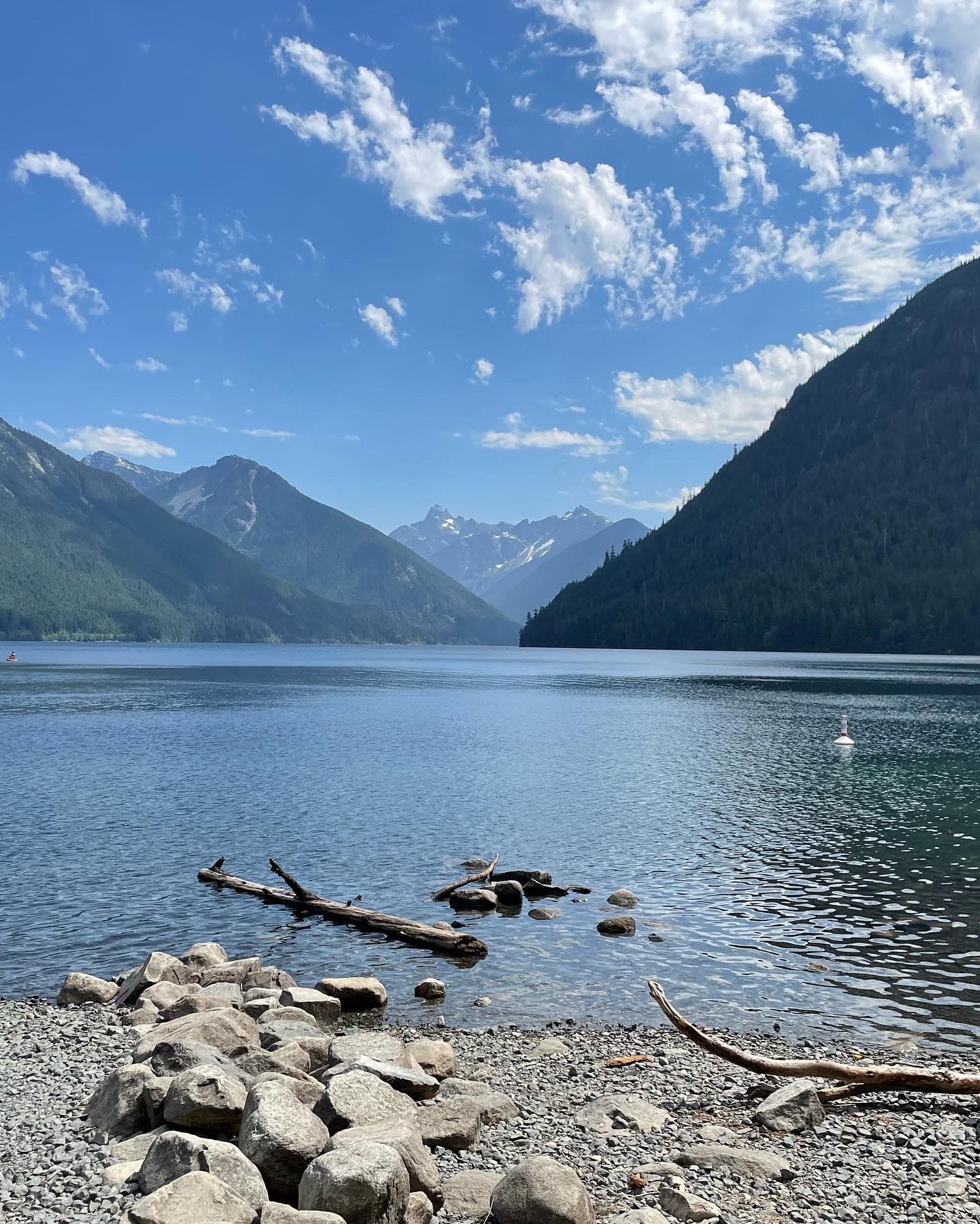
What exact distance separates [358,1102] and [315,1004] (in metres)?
7.42

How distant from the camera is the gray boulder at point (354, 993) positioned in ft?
71.2

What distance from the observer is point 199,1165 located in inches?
453

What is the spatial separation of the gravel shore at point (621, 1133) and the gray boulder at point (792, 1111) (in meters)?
0.16

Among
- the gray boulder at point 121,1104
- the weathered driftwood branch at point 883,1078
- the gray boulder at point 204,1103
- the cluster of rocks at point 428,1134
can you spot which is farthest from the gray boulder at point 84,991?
the weathered driftwood branch at point 883,1078

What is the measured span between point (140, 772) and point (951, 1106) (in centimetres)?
5551

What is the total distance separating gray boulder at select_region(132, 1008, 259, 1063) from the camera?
16.3 m

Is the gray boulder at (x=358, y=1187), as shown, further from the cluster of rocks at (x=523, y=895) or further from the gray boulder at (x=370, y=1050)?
the cluster of rocks at (x=523, y=895)

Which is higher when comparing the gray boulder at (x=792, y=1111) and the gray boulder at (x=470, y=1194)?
the gray boulder at (x=470, y=1194)

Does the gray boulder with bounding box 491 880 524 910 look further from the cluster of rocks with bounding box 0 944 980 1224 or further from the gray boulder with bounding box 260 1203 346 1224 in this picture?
the gray boulder with bounding box 260 1203 346 1224

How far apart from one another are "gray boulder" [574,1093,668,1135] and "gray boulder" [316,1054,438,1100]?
272 centimetres

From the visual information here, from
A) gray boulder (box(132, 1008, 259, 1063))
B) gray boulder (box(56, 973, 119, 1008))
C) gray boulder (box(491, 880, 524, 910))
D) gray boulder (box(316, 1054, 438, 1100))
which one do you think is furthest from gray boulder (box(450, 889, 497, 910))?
gray boulder (box(316, 1054, 438, 1100))

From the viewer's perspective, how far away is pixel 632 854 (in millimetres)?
39250

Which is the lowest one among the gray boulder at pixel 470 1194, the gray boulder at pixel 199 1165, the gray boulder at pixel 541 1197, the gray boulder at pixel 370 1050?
the gray boulder at pixel 470 1194

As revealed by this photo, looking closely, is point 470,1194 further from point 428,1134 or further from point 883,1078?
point 883,1078
